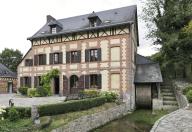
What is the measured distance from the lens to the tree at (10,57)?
167ft

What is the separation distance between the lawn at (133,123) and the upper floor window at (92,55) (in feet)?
20.9

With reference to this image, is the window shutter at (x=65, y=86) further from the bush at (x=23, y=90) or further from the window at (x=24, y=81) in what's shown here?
the window at (x=24, y=81)

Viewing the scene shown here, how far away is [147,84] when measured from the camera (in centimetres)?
2473

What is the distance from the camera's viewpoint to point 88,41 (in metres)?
25.4

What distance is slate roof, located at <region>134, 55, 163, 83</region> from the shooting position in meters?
24.0

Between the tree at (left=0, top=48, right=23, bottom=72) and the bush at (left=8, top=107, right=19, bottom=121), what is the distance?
39.6m

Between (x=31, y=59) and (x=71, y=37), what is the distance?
19.3 feet

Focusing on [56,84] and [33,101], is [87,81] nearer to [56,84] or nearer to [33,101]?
[56,84]

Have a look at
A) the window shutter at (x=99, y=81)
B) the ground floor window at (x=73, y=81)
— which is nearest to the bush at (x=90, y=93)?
the window shutter at (x=99, y=81)

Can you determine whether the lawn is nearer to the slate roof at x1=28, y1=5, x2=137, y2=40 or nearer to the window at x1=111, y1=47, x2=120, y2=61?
the window at x1=111, y1=47, x2=120, y2=61

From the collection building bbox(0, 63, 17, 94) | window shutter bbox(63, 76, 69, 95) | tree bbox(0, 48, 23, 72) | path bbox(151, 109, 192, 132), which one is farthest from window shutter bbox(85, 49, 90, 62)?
tree bbox(0, 48, 23, 72)

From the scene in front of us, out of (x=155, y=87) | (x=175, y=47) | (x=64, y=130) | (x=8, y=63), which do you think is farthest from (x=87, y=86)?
(x=8, y=63)

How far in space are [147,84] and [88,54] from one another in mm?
6373

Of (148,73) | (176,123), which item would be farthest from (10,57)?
(176,123)
